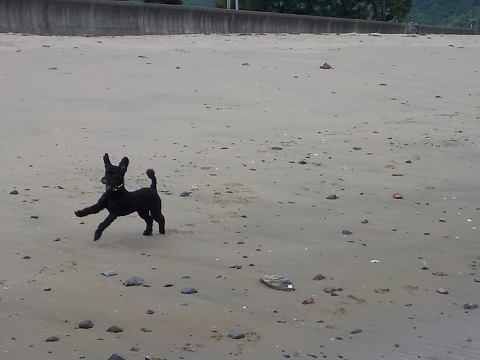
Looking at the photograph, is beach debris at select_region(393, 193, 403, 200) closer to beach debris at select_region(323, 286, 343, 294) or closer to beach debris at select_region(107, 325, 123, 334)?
beach debris at select_region(323, 286, 343, 294)

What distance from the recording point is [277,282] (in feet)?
18.0

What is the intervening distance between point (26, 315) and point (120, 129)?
4.37 meters

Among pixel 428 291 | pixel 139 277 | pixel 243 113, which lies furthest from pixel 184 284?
pixel 243 113

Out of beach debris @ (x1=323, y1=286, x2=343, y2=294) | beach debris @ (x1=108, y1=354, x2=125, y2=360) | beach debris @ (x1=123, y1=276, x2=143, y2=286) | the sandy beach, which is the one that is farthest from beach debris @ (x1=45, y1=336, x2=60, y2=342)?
beach debris @ (x1=323, y1=286, x2=343, y2=294)

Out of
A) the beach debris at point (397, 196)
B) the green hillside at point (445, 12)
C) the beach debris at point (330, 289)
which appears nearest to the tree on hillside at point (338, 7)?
the green hillside at point (445, 12)

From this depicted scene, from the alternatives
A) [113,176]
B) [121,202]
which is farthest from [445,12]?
[113,176]

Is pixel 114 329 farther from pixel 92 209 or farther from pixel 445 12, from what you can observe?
pixel 445 12

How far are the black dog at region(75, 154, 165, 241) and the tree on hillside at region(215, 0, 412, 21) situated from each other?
43.0 m

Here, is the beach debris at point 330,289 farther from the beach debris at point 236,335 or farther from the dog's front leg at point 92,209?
the dog's front leg at point 92,209

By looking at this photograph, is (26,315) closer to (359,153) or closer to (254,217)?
(254,217)

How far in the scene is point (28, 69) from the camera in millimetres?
11273

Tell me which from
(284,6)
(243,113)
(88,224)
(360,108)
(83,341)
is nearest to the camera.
A: (83,341)

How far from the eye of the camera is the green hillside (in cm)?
5525

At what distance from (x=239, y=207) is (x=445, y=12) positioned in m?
54.0
